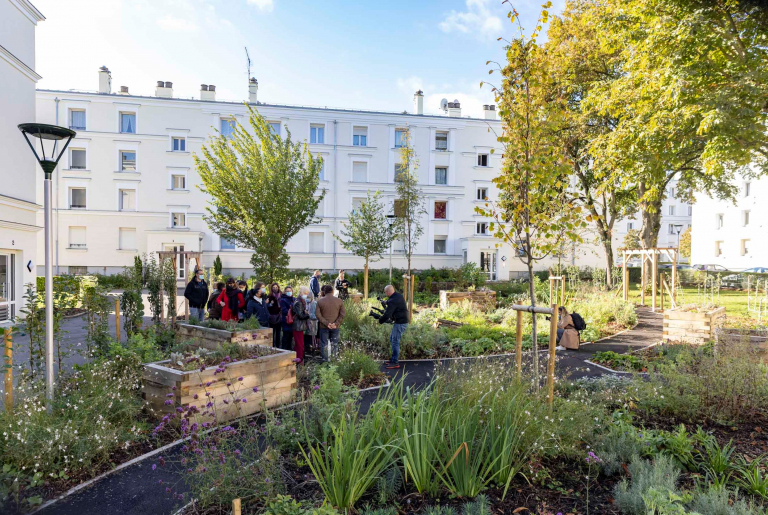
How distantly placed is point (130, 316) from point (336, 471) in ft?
25.8

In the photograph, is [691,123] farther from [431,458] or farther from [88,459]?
[88,459]

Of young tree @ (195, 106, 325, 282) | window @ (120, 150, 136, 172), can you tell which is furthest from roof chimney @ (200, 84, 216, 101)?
young tree @ (195, 106, 325, 282)

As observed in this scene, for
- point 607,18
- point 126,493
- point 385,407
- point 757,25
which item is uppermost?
point 607,18

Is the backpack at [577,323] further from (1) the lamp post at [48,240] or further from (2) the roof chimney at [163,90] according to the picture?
(2) the roof chimney at [163,90]

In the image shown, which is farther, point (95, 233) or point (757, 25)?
point (95, 233)

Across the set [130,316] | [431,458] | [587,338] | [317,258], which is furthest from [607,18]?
[317,258]

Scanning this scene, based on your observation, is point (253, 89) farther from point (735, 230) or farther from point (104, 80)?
point (735, 230)

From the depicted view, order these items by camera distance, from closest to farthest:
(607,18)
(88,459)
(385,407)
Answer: (385,407) → (88,459) → (607,18)

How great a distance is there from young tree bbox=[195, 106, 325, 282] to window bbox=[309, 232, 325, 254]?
17.6 m

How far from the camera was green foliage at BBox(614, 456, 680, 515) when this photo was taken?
3.17 meters

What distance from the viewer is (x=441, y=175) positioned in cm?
3472

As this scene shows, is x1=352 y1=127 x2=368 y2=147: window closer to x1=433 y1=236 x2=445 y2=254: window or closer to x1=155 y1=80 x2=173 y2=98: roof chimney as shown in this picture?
x1=433 y1=236 x2=445 y2=254: window

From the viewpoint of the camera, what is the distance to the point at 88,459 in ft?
13.9

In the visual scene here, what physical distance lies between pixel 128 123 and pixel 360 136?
1659 centimetres
